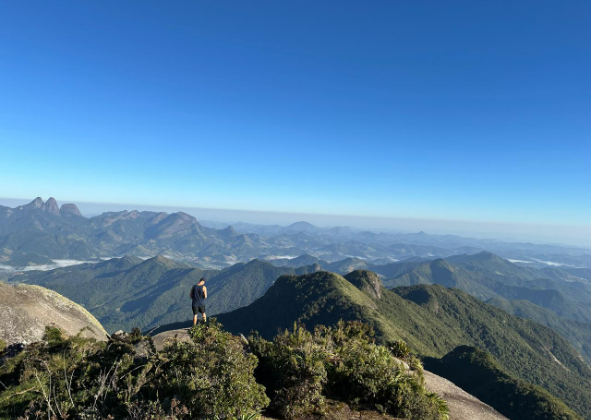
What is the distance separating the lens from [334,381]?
526 inches

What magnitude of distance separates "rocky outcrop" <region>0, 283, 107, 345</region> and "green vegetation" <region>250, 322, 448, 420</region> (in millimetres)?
13810

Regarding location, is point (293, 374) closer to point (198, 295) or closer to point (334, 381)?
point (334, 381)

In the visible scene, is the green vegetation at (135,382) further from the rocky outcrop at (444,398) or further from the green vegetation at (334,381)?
the green vegetation at (334,381)

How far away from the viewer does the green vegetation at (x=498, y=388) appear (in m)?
63.6

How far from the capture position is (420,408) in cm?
1233

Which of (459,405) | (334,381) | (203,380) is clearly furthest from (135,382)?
(459,405)

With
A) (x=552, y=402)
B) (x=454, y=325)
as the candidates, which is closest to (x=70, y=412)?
(x=552, y=402)

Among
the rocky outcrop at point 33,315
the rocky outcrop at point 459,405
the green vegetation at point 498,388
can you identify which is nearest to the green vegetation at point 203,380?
the rocky outcrop at point 459,405

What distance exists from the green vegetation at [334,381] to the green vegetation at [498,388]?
7817 cm

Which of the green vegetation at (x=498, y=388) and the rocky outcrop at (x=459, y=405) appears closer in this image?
the rocky outcrop at (x=459, y=405)

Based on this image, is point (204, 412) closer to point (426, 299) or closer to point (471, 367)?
point (471, 367)

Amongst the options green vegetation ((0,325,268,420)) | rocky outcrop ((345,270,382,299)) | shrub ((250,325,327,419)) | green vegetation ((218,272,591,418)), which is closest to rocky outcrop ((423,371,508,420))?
shrub ((250,325,327,419))

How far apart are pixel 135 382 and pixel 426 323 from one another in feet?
618

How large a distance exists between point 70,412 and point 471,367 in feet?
362
